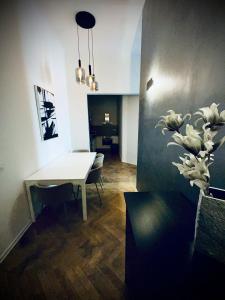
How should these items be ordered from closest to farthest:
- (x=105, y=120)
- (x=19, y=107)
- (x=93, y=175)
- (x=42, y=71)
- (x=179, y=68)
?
(x=179, y=68) < (x=19, y=107) < (x=93, y=175) < (x=42, y=71) < (x=105, y=120)

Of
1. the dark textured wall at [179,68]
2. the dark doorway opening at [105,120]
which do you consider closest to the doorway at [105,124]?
the dark doorway opening at [105,120]

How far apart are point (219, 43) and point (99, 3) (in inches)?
95.8

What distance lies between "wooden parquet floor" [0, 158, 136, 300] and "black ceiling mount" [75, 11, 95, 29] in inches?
137

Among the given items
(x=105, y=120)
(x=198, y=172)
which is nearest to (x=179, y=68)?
(x=198, y=172)

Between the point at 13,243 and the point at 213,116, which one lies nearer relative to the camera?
the point at 213,116

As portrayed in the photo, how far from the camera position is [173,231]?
76 cm

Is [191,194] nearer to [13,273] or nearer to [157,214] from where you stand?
[157,214]

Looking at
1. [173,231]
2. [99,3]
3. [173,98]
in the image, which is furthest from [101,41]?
[173,231]

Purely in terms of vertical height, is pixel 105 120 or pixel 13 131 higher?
pixel 105 120

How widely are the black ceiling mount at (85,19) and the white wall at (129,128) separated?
2115mm

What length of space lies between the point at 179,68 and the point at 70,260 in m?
2.26

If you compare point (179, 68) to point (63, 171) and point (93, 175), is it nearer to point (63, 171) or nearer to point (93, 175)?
point (93, 175)

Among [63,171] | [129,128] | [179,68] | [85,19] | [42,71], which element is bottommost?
[63,171]

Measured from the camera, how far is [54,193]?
5.64 feet
